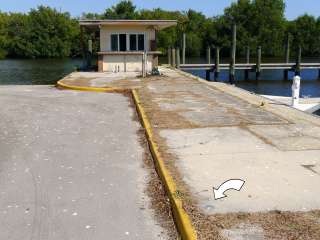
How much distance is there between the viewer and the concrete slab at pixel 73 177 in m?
4.62

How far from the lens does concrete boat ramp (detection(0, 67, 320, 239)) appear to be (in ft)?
16.2

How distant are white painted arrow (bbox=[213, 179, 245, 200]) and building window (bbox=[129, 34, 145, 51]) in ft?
68.4

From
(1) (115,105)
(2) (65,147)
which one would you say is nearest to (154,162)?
(2) (65,147)

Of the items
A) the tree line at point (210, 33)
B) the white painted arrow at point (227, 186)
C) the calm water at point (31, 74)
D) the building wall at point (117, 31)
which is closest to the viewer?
the white painted arrow at point (227, 186)

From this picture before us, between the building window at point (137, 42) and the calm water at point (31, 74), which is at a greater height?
the building window at point (137, 42)

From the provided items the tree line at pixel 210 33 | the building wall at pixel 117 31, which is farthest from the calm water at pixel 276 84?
the tree line at pixel 210 33

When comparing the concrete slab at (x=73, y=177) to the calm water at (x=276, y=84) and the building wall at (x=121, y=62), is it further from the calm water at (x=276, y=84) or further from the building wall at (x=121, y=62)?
the calm water at (x=276, y=84)

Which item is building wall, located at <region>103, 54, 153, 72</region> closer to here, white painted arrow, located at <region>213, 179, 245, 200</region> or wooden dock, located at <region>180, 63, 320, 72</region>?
wooden dock, located at <region>180, 63, 320, 72</region>

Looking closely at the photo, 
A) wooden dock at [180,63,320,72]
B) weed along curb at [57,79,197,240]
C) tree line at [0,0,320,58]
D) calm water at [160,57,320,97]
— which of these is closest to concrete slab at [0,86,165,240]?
weed along curb at [57,79,197,240]

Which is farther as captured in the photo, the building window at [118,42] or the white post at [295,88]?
the building window at [118,42]

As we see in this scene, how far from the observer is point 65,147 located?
7.92 metres

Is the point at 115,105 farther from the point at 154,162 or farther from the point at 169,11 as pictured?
the point at 169,11

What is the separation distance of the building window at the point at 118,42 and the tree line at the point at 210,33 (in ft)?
166

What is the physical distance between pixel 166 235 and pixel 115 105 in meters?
8.69
